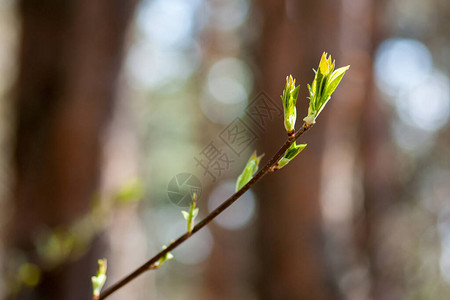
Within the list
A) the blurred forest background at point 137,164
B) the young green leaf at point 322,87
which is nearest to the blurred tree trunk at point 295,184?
the blurred forest background at point 137,164

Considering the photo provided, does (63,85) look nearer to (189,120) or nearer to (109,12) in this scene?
(109,12)

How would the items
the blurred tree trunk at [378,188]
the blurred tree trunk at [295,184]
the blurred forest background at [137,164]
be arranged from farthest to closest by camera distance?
the blurred tree trunk at [378,188] < the blurred tree trunk at [295,184] < the blurred forest background at [137,164]

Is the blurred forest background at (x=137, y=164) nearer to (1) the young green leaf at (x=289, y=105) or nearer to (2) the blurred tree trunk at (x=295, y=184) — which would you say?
(2) the blurred tree trunk at (x=295, y=184)

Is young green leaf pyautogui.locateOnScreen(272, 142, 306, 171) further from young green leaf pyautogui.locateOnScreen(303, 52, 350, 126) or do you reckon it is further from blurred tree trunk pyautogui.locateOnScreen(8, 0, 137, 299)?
blurred tree trunk pyautogui.locateOnScreen(8, 0, 137, 299)

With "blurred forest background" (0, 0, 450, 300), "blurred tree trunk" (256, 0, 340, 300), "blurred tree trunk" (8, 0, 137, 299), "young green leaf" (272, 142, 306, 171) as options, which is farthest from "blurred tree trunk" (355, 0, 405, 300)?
"young green leaf" (272, 142, 306, 171)

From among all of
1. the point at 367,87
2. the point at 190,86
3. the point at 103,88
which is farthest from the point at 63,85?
the point at 190,86

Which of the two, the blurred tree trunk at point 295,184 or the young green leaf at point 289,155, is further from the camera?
the blurred tree trunk at point 295,184
